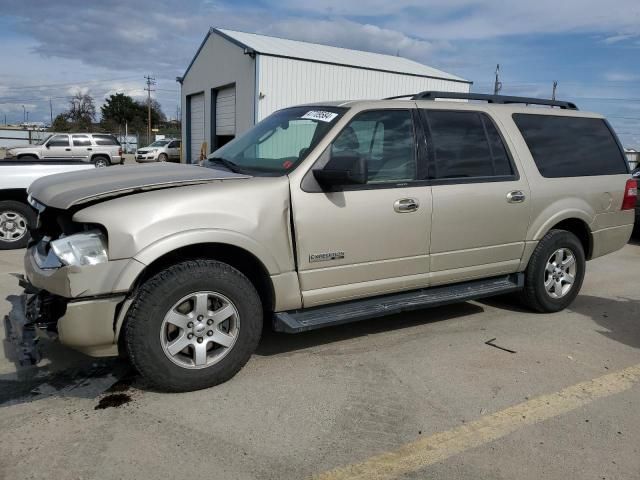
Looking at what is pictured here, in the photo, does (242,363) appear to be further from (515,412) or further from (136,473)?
(515,412)

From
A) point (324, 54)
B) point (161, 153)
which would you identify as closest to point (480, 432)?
point (324, 54)

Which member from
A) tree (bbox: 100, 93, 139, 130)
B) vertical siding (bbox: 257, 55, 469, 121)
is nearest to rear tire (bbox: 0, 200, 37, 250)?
vertical siding (bbox: 257, 55, 469, 121)

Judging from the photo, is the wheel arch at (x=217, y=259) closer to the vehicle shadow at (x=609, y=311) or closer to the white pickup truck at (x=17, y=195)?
the vehicle shadow at (x=609, y=311)

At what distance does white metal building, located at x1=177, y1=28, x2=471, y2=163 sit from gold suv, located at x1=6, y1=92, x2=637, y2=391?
15481mm

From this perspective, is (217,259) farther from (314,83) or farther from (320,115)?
(314,83)

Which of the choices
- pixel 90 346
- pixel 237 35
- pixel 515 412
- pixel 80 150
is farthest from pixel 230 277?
pixel 80 150

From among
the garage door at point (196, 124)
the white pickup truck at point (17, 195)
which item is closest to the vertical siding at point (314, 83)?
the garage door at point (196, 124)

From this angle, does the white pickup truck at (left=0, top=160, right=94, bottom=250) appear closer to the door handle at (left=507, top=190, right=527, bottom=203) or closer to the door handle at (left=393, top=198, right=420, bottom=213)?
the door handle at (left=393, top=198, right=420, bottom=213)

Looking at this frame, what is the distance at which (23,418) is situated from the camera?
3137mm

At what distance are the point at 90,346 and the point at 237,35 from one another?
69.0ft

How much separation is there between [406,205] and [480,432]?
1.69 m

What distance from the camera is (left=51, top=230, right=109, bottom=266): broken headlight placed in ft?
10.2

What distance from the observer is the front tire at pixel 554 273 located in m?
5.13

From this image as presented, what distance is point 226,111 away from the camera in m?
23.5
